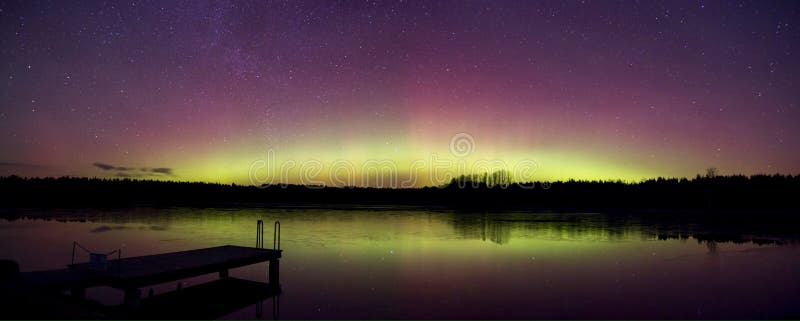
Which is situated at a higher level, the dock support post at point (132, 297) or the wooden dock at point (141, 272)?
the wooden dock at point (141, 272)

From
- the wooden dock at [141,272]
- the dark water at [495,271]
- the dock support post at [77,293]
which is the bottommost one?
the dark water at [495,271]

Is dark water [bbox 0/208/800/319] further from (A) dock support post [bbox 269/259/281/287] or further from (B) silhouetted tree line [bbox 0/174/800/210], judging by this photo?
(B) silhouetted tree line [bbox 0/174/800/210]

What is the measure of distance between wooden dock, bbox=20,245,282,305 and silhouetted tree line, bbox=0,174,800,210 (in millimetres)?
65700

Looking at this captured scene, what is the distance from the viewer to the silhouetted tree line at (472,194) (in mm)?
85375

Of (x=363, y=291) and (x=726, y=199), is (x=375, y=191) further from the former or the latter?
(x=363, y=291)

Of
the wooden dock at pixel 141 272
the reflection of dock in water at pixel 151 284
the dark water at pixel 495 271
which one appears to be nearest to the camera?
the reflection of dock in water at pixel 151 284

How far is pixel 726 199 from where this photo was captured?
87.6 meters

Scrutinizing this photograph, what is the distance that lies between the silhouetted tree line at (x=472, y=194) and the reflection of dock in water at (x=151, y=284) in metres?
65.8

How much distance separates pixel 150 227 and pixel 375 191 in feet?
340

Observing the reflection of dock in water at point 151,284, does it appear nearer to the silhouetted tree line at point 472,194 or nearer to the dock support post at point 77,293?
the dock support post at point 77,293

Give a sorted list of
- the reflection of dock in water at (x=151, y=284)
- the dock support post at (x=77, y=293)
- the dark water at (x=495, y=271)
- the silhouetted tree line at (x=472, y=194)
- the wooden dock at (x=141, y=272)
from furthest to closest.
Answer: the silhouetted tree line at (x=472, y=194), the dark water at (x=495, y=271), the dock support post at (x=77, y=293), the wooden dock at (x=141, y=272), the reflection of dock in water at (x=151, y=284)

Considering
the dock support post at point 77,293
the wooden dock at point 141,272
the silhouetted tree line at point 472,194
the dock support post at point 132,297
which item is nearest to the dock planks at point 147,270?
the wooden dock at point 141,272

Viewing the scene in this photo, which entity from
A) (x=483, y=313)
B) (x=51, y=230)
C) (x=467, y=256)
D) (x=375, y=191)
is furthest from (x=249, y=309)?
(x=375, y=191)

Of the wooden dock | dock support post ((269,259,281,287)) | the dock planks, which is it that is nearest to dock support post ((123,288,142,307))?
the wooden dock
